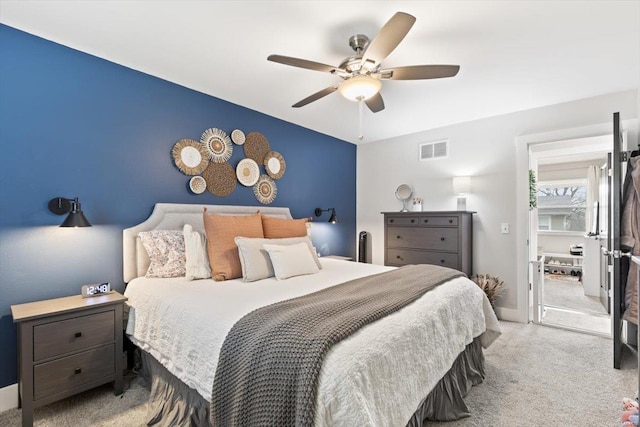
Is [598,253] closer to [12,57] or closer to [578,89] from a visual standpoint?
[578,89]

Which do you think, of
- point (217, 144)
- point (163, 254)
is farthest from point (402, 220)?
point (163, 254)

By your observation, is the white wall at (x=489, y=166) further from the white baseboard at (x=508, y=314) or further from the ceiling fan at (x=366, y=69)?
the ceiling fan at (x=366, y=69)

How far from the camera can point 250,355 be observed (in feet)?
4.10

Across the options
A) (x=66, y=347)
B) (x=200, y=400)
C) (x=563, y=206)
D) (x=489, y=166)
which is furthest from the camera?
(x=563, y=206)

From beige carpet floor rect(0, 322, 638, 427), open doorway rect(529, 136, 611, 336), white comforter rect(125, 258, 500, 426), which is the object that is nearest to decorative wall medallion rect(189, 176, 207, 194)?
white comforter rect(125, 258, 500, 426)

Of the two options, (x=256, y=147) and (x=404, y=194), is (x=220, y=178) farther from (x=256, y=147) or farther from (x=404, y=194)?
(x=404, y=194)

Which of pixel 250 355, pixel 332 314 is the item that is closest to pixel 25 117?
pixel 250 355

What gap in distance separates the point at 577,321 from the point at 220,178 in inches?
177

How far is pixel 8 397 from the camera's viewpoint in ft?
6.56

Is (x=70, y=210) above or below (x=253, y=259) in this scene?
above

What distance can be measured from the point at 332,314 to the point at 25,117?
2.52 meters

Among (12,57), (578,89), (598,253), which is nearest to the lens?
(12,57)

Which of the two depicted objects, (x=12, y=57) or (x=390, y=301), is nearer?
(x=390, y=301)

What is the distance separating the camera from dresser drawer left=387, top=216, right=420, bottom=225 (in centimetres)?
409
